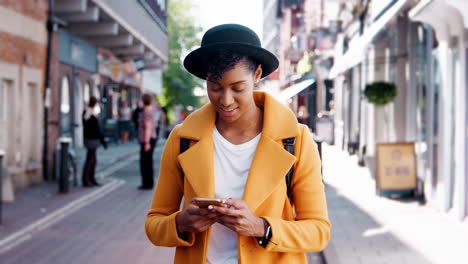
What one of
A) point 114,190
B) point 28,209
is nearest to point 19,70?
point 114,190

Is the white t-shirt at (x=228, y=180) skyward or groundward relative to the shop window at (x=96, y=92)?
groundward

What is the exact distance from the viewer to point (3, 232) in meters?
8.51

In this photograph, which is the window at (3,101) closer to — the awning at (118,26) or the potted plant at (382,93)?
the awning at (118,26)

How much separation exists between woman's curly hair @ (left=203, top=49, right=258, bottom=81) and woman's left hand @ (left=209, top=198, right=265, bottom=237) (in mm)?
448

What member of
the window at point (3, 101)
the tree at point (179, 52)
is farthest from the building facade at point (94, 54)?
the tree at point (179, 52)

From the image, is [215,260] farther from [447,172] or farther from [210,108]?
[447,172]

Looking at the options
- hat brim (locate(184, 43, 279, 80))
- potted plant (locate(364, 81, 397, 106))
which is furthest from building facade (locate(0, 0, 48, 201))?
hat brim (locate(184, 43, 279, 80))

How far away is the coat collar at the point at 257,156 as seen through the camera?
2.27 metres

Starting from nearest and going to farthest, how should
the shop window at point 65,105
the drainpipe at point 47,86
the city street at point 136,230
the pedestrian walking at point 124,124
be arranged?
the city street at point 136,230 → the drainpipe at point 47,86 → the shop window at point 65,105 → the pedestrian walking at point 124,124

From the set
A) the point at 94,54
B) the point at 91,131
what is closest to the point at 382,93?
the point at 91,131

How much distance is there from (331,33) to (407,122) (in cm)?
1570

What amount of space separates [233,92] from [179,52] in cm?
5580

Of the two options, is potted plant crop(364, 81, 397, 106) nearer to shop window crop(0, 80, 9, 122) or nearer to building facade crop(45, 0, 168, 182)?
building facade crop(45, 0, 168, 182)

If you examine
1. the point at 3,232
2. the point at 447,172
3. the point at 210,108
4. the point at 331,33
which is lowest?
the point at 3,232
